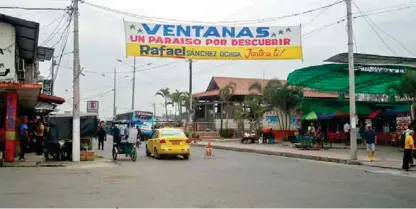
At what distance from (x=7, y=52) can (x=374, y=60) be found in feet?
83.5

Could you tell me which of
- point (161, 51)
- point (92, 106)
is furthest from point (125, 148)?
point (92, 106)

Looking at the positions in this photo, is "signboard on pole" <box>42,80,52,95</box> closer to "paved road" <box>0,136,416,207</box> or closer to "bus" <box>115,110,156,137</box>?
"bus" <box>115,110,156,137</box>

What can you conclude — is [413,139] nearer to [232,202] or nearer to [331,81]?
[232,202]

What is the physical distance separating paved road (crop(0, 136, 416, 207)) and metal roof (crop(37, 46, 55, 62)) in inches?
851

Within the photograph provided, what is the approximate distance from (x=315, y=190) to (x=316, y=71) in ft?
72.9

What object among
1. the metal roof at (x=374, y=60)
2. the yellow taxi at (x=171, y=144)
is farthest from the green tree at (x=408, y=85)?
Answer: the yellow taxi at (x=171, y=144)

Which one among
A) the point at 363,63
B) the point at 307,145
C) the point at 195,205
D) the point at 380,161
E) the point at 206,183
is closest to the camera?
the point at 195,205

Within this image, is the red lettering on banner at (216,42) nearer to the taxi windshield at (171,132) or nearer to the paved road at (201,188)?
the taxi windshield at (171,132)

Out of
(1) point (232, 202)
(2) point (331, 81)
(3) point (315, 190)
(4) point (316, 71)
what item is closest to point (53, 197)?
(1) point (232, 202)

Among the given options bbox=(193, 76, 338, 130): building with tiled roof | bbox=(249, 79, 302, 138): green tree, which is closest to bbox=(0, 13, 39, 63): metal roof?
bbox=(249, 79, 302, 138): green tree

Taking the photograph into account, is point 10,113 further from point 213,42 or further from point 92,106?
point 92,106

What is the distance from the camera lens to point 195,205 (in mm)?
9578

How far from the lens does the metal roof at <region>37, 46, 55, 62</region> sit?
37031 mm

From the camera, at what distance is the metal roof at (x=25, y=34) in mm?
20109
